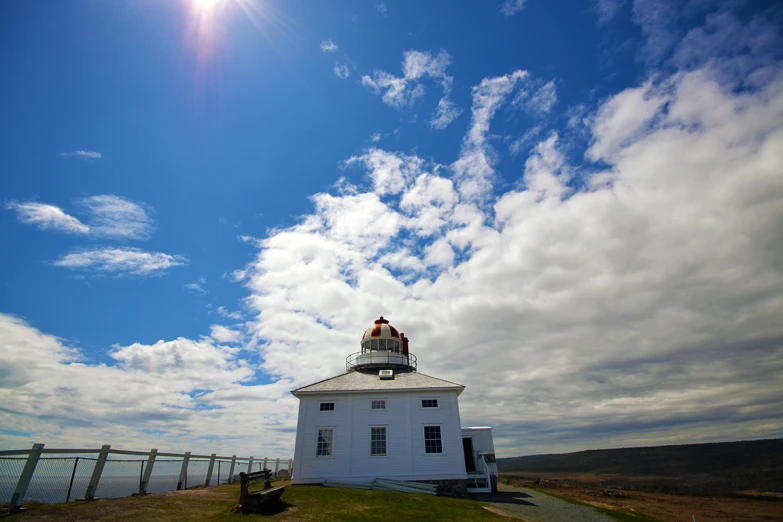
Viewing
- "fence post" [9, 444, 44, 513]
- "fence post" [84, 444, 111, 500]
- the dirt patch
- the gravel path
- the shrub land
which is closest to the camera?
"fence post" [9, 444, 44, 513]

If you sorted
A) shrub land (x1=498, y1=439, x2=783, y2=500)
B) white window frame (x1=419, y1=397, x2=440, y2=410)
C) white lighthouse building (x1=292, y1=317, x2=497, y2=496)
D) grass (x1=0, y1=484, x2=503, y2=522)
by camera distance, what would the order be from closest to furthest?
grass (x1=0, y1=484, x2=503, y2=522), white lighthouse building (x1=292, y1=317, x2=497, y2=496), white window frame (x1=419, y1=397, x2=440, y2=410), shrub land (x1=498, y1=439, x2=783, y2=500)

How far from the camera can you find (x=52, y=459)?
1186 cm

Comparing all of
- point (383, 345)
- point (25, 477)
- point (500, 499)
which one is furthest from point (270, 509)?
point (383, 345)

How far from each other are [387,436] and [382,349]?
30.6ft

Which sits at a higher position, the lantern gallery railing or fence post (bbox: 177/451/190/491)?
the lantern gallery railing

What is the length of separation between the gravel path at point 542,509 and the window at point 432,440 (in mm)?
3658

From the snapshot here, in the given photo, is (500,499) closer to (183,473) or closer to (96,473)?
(183,473)

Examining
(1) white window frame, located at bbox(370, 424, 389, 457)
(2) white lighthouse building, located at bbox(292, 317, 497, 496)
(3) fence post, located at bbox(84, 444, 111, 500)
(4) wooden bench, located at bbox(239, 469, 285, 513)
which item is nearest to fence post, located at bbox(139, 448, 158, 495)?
(3) fence post, located at bbox(84, 444, 111, 500)

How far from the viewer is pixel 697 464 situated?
90.1 metres

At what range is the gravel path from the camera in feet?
58.2

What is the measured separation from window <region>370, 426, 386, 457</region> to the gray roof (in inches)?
98.2

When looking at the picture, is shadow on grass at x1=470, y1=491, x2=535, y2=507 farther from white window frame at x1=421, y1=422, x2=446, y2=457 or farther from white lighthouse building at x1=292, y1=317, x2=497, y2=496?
white window frame at x1=421, y1=422, x2=446, y2=457

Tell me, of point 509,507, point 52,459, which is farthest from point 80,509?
point 509,507

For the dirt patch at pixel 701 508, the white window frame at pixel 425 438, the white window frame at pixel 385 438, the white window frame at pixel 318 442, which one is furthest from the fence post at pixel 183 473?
the dirt patch at pixel 701 508
